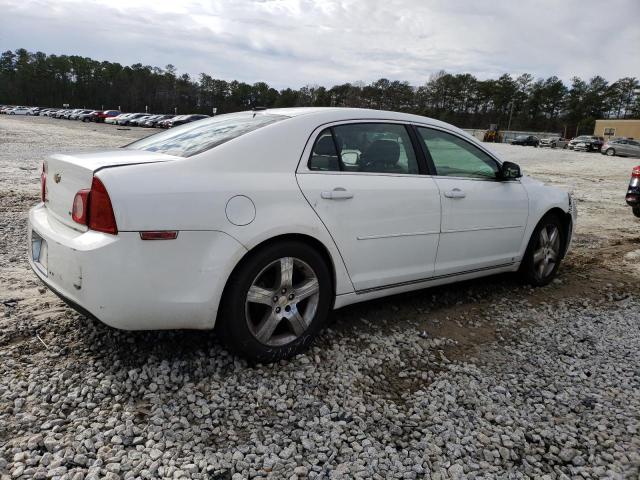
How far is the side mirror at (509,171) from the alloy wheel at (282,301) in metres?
2.17

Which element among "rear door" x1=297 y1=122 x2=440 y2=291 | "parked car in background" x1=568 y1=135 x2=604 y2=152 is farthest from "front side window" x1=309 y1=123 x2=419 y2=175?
"parked car in background" x1=568 y1=135 x2=604 y2=152

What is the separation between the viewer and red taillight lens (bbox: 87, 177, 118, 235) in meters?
2.54

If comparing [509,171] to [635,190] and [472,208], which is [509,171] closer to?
[472,208]

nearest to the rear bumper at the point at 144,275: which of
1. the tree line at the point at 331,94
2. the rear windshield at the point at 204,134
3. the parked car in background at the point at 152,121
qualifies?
the rear windshield at the point at 204,134

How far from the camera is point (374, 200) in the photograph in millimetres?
3381

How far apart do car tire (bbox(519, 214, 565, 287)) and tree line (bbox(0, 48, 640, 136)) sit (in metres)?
79.9

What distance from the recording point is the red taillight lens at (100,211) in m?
2.54

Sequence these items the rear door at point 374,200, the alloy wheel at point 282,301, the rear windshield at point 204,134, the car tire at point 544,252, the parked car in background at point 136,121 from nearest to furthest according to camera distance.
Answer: the alloy wheel at point 282,301 < the rear windshield at point 204,134 < the rear door at point 374,200 < the car tire at point 544,252 < the parked car in background at point 136,121

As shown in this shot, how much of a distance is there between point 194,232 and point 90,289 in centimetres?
60

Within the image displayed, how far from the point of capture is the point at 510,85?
106625mm

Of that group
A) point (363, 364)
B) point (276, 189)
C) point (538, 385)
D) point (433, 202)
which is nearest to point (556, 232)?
point (433, 202)

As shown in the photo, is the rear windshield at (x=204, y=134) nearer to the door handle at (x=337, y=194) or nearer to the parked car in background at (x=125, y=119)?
the door handle at (x=337, y=194)

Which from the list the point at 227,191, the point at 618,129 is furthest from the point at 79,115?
the point at 618,129

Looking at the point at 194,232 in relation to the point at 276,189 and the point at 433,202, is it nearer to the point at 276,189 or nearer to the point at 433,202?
the point at 276,189
